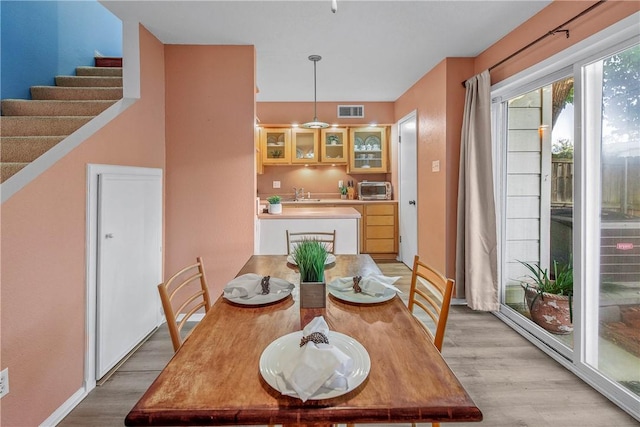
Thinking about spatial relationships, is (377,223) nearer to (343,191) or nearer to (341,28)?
(343,191)

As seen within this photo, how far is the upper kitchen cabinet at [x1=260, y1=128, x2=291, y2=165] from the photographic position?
17.6ft

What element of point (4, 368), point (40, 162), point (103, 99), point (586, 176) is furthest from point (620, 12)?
point (103, 99)

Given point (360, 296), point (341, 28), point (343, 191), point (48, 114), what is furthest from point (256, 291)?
point (343, 191)

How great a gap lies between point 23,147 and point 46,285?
114cm

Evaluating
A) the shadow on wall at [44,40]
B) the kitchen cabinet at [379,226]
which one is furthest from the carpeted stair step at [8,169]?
the kitchen cabinet at [379,226]

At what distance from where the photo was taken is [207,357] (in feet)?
3.16

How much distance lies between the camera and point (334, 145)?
5465 millimetres

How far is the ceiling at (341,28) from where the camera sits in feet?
7.65

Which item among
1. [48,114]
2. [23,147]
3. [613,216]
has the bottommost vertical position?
[613,216]

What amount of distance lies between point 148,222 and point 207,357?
6.41 feet

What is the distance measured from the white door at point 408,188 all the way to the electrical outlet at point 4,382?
12.6 ft

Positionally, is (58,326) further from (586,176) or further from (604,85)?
(604,85)

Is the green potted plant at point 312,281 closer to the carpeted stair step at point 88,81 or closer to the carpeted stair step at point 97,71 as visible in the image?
the carpeted stair step at point 88,81

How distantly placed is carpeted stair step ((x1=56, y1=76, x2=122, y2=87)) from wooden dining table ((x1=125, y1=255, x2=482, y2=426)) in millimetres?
2843
